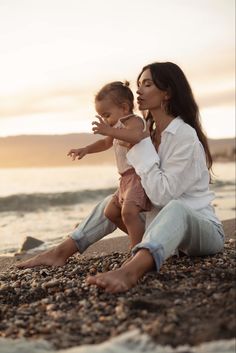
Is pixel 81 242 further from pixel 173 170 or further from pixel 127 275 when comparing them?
pixel 127 275

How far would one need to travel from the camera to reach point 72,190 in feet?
68.1

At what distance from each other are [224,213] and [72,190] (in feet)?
31.9

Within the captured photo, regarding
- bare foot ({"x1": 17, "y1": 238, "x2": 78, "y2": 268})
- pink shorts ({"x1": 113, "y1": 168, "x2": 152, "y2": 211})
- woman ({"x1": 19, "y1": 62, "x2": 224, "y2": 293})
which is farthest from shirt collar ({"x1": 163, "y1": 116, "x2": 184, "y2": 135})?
bare foot ({"x1": 17, "y1": 238, "x2": 78, "y2": 268})

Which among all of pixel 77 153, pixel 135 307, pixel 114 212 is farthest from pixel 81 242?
pixel 135 307

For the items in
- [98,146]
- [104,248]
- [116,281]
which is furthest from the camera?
[104,248]

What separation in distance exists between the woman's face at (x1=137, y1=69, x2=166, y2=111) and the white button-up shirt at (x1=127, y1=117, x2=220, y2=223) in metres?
0.20

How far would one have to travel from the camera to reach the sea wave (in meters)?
17.2

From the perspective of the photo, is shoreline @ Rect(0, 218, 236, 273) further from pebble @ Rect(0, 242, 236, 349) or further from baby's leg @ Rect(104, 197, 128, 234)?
pebble @ Rect(0, 242, 236, 349)

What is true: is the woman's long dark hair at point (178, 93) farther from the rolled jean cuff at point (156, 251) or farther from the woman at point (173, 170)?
the rolled jean cuff at point (156, 251)

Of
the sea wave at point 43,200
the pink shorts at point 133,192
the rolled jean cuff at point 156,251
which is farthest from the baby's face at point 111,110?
the sea wave at point 43,200

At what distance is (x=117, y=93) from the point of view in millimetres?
4906

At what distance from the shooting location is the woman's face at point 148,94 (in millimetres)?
4578

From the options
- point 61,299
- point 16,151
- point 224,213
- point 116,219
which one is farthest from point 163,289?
point 16,151

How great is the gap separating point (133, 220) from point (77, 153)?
82 centimetres
